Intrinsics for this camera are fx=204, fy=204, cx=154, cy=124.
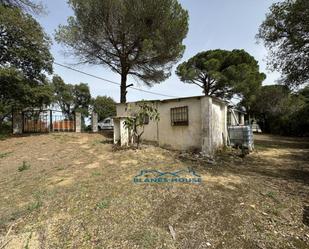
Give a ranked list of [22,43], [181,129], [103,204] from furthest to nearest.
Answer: [22,43]
[181,129]
[103,204]

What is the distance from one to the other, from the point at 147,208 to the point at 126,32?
1076cm

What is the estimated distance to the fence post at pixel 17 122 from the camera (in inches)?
486

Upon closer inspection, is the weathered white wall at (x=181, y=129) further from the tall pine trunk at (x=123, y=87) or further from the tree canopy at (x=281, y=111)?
the tree canopy at (x=281, y=111)

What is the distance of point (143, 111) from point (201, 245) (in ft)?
19.8

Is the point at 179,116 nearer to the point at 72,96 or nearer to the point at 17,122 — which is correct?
the point at 17,122

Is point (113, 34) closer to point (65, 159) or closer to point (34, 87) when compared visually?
point (34, 87)

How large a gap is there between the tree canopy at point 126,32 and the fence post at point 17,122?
510cm

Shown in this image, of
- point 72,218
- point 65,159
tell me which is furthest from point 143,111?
point 72,218

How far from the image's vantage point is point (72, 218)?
3.28 m

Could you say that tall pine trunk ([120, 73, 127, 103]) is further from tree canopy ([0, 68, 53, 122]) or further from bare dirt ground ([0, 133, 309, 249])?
bare dirt ground ([0, 133, 309, 249])

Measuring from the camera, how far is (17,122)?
1249 centimetres

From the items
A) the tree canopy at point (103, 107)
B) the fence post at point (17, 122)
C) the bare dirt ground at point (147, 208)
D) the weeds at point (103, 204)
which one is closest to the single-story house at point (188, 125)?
the bare dirt ground at point (147, 208)

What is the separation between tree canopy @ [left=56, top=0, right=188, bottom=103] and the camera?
37.1ft

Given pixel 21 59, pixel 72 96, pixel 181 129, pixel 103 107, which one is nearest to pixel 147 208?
pixel 181 129
